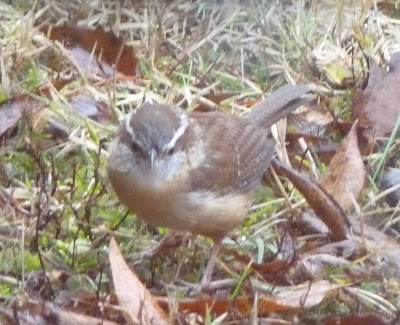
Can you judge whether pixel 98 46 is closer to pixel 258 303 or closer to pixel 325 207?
pixel 325 207

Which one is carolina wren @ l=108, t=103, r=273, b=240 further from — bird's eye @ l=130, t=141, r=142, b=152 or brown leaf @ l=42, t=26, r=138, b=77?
brown leaf @ l=42, t=26, r=138, b=77

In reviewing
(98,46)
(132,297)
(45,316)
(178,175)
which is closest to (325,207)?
(178,175)

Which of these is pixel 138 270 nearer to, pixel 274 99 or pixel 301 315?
pixel 301 315

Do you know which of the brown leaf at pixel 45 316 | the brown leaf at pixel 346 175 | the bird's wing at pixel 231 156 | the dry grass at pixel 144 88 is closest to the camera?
the brown leaf at pixel 45 316

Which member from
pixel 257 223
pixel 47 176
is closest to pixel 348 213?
pixel 257 223

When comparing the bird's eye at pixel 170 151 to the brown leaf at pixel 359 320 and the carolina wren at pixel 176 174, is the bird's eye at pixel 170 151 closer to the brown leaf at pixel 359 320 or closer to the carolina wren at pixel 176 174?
the carolina wren at pixel 176 174

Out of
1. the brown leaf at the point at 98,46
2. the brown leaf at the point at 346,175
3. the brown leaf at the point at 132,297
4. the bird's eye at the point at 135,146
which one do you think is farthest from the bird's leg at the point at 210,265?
the brown leaf at the point at 98,46

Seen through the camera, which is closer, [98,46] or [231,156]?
[231,156]
